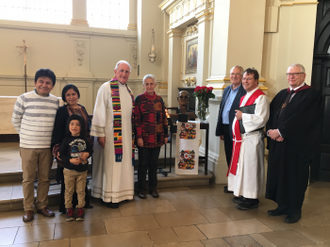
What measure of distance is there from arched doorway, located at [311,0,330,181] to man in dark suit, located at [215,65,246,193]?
1.77 m

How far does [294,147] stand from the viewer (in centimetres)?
313

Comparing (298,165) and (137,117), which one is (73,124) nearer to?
(137,117)

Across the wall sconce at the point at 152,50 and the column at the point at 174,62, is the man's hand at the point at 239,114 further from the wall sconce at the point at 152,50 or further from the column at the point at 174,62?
the wall sconce at the point at 152,50

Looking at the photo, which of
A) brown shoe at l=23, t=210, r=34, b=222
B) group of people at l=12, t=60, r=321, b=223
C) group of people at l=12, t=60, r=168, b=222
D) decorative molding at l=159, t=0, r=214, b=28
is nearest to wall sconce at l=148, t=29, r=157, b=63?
decorative molding at l=159, t=0, r=214, b=28

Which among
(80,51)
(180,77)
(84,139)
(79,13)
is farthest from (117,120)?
(79,13)

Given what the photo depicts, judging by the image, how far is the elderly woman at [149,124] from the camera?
3.50 meters

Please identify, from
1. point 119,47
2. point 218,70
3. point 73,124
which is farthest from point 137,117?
point 119,47

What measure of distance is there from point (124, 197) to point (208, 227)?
111 centimetres

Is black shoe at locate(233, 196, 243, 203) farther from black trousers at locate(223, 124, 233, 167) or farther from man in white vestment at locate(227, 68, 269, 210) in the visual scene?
black trousers at locate(223, 124, 233, 167)

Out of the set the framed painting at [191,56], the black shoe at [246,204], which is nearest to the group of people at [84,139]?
the black shoe at [246,204]

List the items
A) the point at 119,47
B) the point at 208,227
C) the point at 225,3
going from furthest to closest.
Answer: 1. the point at 119,47
2. the point at 225,3
3. the point at 208,227

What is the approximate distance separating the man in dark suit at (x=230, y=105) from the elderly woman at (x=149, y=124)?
2.84ft

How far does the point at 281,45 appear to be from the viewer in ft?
14.5

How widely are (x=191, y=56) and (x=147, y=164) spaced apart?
378cm
